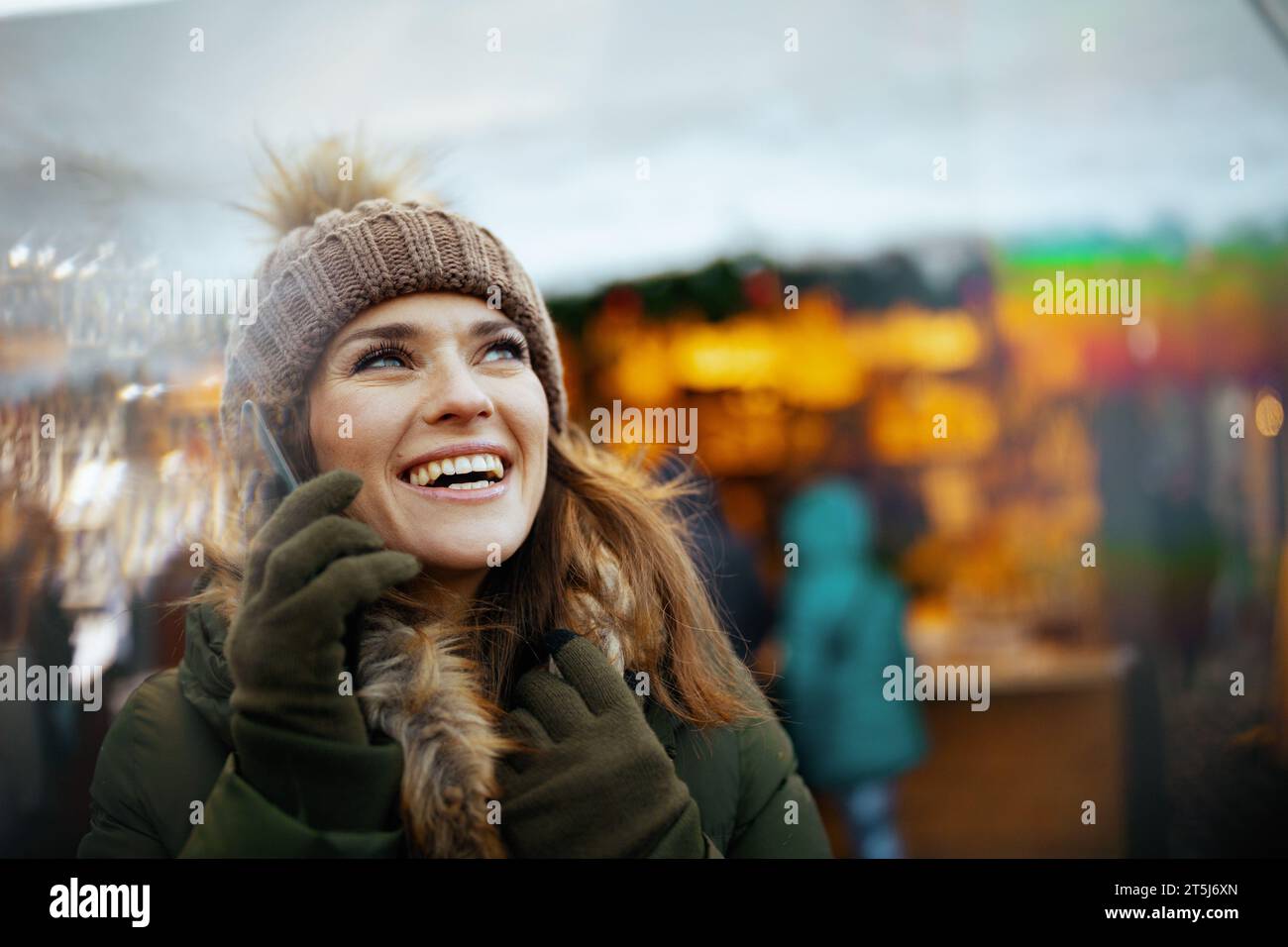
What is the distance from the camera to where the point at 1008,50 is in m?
2.82

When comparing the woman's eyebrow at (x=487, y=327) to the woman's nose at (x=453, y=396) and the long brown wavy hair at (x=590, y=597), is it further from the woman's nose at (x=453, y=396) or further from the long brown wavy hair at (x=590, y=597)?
the long brown wavy hair at (x=590, y=597)

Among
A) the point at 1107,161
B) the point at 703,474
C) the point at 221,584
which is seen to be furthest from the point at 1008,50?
the point at 221,584

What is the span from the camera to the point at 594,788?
1.47 m

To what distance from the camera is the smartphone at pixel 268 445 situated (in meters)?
1.62

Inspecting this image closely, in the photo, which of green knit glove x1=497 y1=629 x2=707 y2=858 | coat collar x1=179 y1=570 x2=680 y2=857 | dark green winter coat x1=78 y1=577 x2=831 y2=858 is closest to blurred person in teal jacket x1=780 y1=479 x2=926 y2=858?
dark green winter coat x1=78 y1=577 x2=831 y2=858

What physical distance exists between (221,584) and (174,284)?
0.66 meters

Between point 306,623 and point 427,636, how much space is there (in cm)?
22

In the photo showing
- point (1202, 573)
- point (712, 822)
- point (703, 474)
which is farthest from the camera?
point (1202, 573)

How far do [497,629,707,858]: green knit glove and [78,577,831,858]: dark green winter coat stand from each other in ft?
0.41

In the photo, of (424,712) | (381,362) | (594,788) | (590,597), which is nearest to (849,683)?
(590,597)

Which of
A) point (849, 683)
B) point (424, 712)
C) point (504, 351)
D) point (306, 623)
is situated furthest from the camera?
point (849, 683)

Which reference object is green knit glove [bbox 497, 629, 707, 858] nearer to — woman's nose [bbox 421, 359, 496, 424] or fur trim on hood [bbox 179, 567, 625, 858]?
fur trim on hood [bbox 179, 567, 625, 858]

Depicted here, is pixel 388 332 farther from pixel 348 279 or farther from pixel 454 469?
pixel 454 469

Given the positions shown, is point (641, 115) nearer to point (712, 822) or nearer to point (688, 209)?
point (688, 209)
